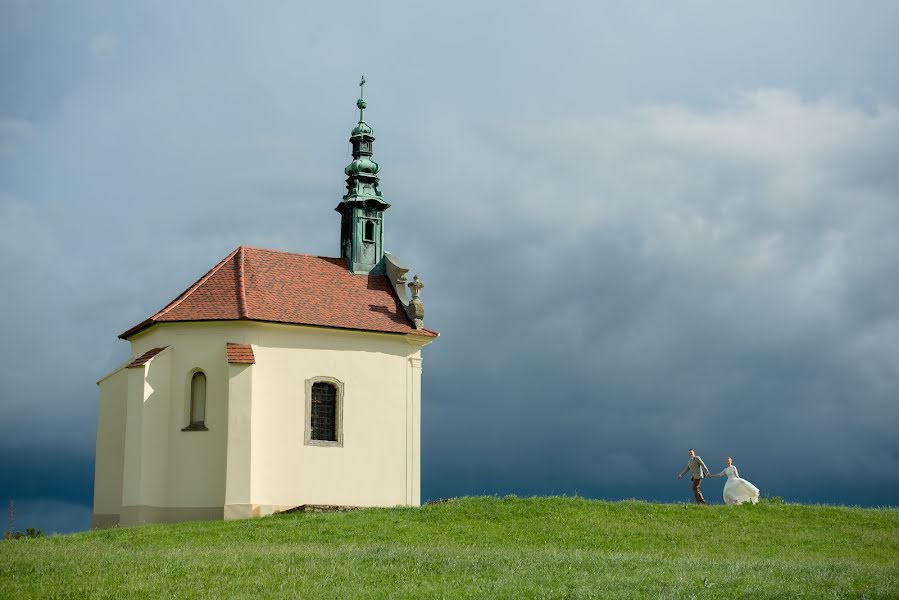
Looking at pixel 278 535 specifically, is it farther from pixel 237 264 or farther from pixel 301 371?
pixel 237 264

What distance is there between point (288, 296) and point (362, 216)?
6.02m

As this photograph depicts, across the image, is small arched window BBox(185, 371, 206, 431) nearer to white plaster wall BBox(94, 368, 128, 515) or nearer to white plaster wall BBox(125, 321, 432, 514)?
white plaster wall BBox(125, 321, 432, 514)

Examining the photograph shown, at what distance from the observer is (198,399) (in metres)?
35.4

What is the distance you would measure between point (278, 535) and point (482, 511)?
20.6ft

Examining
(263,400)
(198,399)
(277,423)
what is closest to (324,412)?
(277,423)

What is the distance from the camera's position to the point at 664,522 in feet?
97.9

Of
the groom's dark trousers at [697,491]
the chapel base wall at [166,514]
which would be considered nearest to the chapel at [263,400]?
the chapel base wall at [166,514]

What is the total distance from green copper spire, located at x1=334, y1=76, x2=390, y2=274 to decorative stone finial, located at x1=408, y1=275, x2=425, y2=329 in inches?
101

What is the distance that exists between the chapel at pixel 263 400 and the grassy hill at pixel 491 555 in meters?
3.90

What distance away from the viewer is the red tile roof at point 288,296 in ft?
117

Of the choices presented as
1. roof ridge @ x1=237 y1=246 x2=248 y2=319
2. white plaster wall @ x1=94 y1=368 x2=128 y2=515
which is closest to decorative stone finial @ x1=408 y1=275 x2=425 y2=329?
roof ridge @ x1=237 y1=246 x2=248 y2=319

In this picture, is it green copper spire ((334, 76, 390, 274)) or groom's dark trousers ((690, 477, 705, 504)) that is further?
green copper spire ((334, 76, 390, 274))

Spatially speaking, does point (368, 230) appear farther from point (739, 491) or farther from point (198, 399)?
point (739, 491)

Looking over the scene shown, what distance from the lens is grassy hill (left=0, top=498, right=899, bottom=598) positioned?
18625 millimetres
